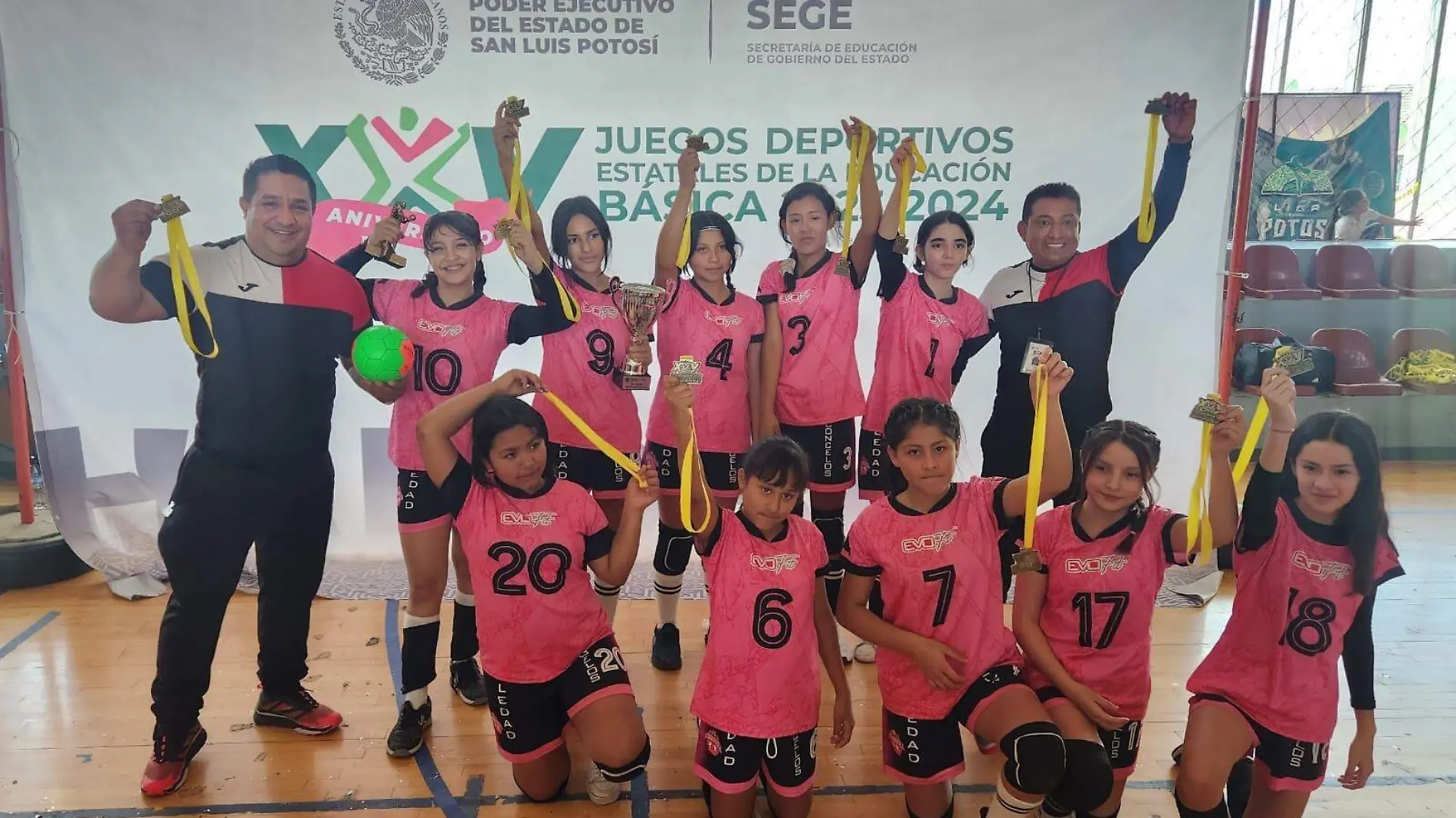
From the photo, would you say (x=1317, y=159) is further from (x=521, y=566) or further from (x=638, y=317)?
(x=521, y=566)

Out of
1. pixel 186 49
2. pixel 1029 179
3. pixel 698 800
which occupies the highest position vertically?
pixel 186 49

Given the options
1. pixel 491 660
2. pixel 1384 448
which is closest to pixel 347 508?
pixel 491 660

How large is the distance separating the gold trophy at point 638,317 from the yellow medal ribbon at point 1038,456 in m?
1.03

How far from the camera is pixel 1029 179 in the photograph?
3465 mm

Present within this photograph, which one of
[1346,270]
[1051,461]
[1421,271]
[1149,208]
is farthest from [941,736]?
[1421,271]

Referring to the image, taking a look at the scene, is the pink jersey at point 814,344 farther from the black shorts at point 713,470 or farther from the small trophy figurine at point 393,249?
the small trophy figurine at point 393,249

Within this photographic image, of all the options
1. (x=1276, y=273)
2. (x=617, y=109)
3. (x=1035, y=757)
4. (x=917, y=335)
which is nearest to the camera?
(x=1035, y=757)

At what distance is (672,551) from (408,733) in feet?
3.32

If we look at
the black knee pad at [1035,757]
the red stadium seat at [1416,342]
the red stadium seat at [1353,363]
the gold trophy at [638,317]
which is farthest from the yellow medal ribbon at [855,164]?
the red stadium seat at [1416,342]

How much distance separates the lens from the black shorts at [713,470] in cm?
291

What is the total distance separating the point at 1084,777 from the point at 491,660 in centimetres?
151

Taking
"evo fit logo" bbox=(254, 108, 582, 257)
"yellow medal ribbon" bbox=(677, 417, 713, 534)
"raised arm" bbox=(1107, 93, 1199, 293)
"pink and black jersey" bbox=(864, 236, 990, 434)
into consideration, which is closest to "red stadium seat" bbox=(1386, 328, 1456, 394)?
"raised arm" bbox=(1107, 93, 1199, 293)

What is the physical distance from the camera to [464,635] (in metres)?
2.85

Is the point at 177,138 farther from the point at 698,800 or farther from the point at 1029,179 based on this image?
the point at 1029,179
